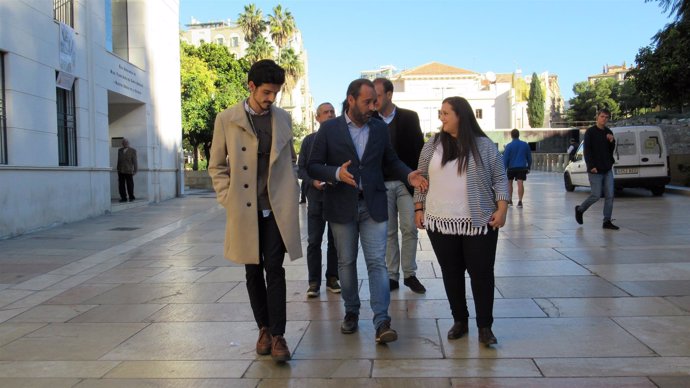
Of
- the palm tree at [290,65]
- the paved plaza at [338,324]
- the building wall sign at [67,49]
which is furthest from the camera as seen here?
the palm tree at [290,65]

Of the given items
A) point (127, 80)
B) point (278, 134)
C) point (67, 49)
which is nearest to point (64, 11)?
point (67, 49)

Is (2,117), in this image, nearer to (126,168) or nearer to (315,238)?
(126,168)

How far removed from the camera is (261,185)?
3969 millimetres

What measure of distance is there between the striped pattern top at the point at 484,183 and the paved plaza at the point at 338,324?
0.91 meters

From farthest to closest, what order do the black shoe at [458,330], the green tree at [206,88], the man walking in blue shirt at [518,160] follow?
the green tree at [206,88], the man walking in blue shirt at [518,160], the black shoe at [458,330]

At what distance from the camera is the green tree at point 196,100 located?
30.4 m

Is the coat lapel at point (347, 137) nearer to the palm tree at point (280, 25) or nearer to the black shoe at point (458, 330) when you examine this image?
the black shoe at point (458, 330)

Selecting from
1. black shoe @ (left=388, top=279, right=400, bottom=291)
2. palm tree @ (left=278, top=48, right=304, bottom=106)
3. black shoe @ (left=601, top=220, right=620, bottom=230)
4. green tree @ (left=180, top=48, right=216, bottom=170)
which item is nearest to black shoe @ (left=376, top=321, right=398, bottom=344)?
black shoe @ (left=388, top=279, right=400, bottom=291)

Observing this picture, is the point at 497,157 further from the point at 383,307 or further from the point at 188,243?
the point at 188,243

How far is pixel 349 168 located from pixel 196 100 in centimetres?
2981

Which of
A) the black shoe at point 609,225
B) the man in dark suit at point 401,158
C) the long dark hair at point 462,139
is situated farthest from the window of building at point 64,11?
the black shoe at point 609,225

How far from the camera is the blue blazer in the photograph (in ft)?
13.6

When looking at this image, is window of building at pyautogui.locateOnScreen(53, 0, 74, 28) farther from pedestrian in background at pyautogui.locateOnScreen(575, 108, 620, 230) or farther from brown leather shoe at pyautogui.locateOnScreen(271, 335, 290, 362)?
brown leather shoe at pyautogui.locateOnScreen(271, 335, 290, 362)

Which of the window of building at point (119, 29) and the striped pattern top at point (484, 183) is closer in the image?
the striped pattern top at point (484, 183)
